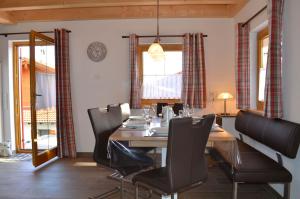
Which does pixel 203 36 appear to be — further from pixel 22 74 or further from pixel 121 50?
pixel 22 74

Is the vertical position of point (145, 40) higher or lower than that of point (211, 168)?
higher

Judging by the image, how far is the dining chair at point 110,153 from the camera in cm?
238

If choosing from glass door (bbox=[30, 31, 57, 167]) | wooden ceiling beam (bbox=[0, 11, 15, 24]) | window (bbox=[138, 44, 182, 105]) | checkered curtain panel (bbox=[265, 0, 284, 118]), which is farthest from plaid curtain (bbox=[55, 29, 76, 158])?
checkered curtain panel (bbox=[265, 0, 284, 118])

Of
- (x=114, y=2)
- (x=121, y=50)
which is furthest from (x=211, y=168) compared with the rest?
(x=114, y=2)

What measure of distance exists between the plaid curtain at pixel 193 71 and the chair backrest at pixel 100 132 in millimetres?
2035

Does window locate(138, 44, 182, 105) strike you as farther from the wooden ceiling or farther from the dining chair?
the dining chair


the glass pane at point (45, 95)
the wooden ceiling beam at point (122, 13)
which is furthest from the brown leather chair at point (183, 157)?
the wooden ceiling beam at point (122, 13)

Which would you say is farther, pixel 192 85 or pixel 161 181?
pixel 192 85

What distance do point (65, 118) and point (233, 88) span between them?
292cm

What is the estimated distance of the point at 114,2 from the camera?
3973 mm

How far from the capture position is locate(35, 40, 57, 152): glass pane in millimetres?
4320

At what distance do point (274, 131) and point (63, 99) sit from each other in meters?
3.27

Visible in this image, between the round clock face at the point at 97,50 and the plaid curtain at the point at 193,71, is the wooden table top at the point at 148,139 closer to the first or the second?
the plaid curtain at the point at 193,71

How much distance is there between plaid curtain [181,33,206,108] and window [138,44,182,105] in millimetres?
264
